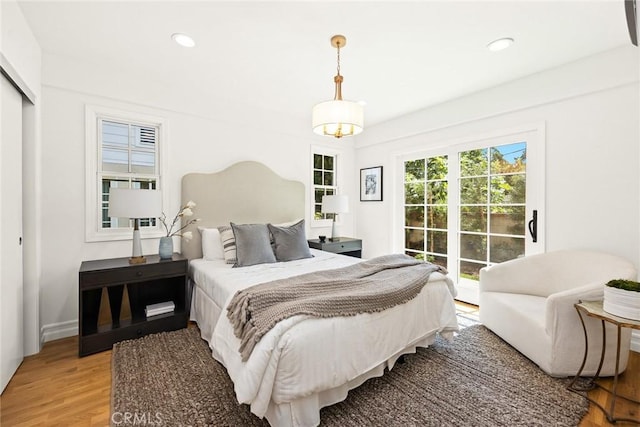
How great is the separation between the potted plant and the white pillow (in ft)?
10.4

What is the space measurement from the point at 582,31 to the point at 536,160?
1182 mm

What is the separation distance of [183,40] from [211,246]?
76.9 inches

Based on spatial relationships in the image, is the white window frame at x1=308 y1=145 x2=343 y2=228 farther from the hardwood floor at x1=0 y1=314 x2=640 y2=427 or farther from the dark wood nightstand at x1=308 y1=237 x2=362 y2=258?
the hardwood floor at x1=0 y1=314 x2=640 y2=427

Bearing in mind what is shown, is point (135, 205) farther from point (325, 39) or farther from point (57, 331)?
point (325, 39)

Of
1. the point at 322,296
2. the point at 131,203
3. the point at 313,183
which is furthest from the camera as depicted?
the point at 313,183

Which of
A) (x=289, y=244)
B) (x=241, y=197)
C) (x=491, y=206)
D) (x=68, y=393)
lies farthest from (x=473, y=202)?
(x=68, y=393)

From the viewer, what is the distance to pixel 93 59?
275cm

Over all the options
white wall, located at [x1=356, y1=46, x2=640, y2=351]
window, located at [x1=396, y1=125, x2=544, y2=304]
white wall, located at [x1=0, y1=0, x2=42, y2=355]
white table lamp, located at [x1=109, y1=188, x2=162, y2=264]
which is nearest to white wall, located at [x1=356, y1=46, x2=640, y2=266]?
white wall, located at [x1=356, y1=46, x2=640, y2=351]

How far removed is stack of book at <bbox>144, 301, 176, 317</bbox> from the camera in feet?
9.11

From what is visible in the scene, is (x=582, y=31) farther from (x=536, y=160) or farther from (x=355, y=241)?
(x=355, y=241)

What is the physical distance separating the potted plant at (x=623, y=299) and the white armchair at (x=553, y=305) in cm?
23

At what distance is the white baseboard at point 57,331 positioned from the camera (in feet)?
8.65

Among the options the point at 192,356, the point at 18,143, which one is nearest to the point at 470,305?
the point at 192,356

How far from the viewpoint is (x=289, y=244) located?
3189 mm
